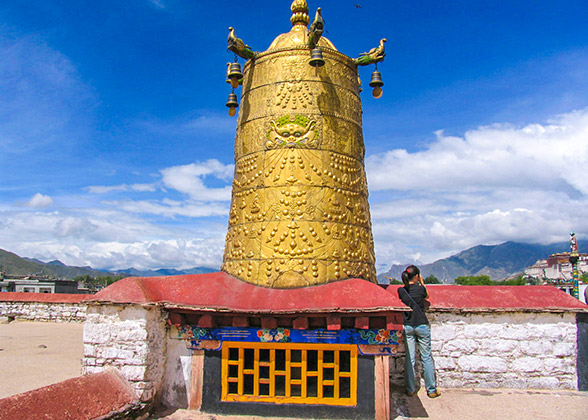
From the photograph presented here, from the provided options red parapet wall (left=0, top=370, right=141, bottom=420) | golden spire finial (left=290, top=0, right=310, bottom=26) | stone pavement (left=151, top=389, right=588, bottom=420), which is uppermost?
golden spire finial (left=290, top=0, right=310, bottom=26)

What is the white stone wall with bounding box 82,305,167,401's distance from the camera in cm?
632

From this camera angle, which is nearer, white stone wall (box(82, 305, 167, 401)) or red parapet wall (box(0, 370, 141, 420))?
red parapet wall (box(0, 370, 141, 420))

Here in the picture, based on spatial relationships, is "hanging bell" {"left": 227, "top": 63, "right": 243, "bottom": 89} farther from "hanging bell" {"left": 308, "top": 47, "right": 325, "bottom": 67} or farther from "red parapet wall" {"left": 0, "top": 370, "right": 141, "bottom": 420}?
"red parapet wall" {"left": 0, "top": 370, "right": 141, "bottom": 420}

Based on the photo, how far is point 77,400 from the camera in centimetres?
550

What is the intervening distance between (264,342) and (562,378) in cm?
520

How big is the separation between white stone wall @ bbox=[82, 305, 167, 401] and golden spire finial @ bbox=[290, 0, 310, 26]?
6563 millimetres

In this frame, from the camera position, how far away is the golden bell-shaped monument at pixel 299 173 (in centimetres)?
763

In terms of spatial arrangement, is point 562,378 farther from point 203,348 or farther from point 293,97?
point 293,97

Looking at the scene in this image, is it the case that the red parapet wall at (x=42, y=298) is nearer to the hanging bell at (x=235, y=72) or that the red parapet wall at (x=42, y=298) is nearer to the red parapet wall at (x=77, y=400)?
the red parapet wall at (x=77, y=400)

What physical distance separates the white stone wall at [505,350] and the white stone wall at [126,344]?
4.18m

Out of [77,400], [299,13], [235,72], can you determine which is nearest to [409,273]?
[235,72]

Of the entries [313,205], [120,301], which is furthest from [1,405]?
[313,205]

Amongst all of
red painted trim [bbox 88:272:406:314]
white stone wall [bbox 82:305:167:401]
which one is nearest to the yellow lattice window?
red painted trim [bbox 88:272:406:314]

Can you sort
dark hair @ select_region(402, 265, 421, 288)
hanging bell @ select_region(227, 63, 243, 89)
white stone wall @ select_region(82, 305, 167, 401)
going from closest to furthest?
white stone wall @ select_region(82, 305, 167, 401) → dark hair @ select_region(402, 265, 421, 288) → hanging bell @ select_region(227, 63, 243, 89)
